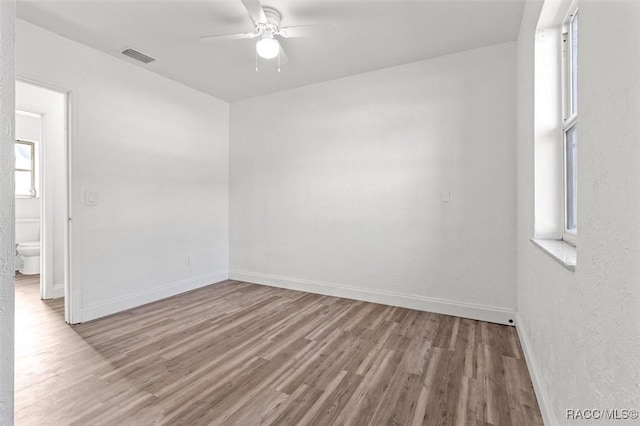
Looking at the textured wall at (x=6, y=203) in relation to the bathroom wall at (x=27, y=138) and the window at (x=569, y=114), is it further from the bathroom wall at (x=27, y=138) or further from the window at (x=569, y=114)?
the bathroom wall at (x=27, y=138)

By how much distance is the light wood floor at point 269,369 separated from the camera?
5.04 ft

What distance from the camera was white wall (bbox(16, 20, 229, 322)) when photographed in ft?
8.90

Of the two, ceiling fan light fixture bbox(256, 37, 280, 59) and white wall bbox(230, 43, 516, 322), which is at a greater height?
ceiling fan light fixture bbox(256, 37, 280, 59)

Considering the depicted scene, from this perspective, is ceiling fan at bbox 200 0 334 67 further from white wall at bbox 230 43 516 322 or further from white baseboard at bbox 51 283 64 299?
white baseboard at bbox 51 283 64 299

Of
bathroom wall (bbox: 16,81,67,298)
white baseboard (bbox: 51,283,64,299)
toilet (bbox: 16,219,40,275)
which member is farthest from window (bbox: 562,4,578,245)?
toilet (bbox: 16,219,40,275)

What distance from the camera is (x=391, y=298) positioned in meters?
3.17

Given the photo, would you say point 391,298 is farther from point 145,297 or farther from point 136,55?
point 136,55

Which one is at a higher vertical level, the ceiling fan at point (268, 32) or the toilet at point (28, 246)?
the ceiling fan at point (268, 32)

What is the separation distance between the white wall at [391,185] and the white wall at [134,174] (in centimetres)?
51

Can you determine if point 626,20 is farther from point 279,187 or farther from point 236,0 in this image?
point 279,187

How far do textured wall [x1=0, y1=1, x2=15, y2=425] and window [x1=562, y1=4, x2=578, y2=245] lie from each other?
2252 mm

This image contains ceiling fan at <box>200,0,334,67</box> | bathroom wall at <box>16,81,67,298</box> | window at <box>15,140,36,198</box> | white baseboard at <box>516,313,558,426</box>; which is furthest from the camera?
window at <box>15,140,36,198</box>

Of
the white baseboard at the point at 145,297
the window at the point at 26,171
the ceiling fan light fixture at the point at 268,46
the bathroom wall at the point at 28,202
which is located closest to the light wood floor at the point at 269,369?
the white baseboard at the point at 145,297

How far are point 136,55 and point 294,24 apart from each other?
1.66 m
